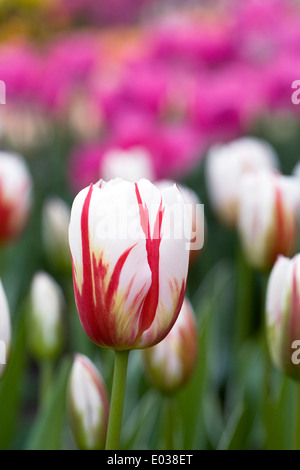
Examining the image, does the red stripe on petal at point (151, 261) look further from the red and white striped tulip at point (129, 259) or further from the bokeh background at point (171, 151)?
the bokeh background at point (171, 151)

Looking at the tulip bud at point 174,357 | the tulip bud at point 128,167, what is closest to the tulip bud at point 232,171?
the tulip bud at point 128,167

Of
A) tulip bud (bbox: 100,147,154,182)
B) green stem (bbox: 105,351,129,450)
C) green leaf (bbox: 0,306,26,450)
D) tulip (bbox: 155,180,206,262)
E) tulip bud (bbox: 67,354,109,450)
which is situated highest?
tulip bud (bbox: 100,147,154,182)

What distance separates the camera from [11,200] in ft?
2.77

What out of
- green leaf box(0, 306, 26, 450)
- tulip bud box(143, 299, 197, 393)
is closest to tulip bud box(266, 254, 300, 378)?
tulip bud box(143, 299, 197, 393)

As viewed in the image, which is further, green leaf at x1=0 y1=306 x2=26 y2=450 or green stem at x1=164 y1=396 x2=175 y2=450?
green leaf at x1=0 y1=306 x2=26 y2=450

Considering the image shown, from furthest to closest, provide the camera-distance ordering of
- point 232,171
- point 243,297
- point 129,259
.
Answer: point 243,297 → point 232,171 → point 129,259

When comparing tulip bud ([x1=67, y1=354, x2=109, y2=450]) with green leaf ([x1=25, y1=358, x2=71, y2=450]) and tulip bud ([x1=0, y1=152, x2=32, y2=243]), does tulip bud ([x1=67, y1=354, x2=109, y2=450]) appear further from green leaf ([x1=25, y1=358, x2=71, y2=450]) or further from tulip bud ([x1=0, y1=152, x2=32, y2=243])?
tulip bud ([x1=0, y1=152, x2=32, y2=243])

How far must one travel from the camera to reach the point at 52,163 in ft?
6.22

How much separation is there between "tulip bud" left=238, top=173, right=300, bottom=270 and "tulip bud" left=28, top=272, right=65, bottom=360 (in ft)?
0.67

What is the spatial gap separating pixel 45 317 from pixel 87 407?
197 millimetres

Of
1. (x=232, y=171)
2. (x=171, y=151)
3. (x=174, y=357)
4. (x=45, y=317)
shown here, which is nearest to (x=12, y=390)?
(x=45, y=317)

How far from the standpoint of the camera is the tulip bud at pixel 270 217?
0.73 metres

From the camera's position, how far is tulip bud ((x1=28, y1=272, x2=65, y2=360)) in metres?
0.74

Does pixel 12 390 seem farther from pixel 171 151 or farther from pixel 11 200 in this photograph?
pixel 171 151
